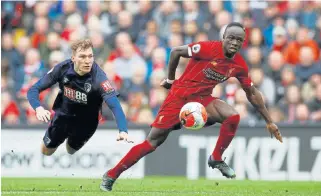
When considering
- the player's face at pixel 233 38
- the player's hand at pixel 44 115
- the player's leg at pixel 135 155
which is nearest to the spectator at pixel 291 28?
the player's face at pixel 233 38

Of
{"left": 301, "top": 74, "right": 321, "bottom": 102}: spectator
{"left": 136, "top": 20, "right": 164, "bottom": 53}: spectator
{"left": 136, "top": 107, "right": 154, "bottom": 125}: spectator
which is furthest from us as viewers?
{"left": 136, "top": 20, "right": 164, "bottom": 53}: spectator

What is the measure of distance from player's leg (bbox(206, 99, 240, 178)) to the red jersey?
0.86 feet

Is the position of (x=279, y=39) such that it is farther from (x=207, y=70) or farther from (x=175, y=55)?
(x=175, y=55)

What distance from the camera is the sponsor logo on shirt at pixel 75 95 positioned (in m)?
12.8

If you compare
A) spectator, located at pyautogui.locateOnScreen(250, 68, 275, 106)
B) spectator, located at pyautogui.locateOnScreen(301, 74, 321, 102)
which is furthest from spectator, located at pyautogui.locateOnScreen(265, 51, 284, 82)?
spectator, located at pyautogui.locateOnScreen(301, 74, 321, 102)

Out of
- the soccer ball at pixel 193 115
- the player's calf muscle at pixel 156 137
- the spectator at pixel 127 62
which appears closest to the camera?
the soccer ball at pixel 193 115

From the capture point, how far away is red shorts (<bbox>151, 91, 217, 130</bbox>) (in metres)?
12.8

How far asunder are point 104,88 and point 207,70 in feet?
4.80

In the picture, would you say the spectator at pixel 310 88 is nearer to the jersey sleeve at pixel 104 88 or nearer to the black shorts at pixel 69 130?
the black shorts at pixel 69 130

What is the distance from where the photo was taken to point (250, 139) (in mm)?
17312

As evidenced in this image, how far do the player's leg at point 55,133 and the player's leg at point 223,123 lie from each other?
6.98 ft

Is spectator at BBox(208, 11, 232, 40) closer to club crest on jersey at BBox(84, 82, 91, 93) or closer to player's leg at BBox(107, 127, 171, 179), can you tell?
player's leg at BBox(107, 127, 171, 179)

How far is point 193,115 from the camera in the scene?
1262 centimetres

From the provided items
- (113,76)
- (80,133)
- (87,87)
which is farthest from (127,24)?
(87,87)
